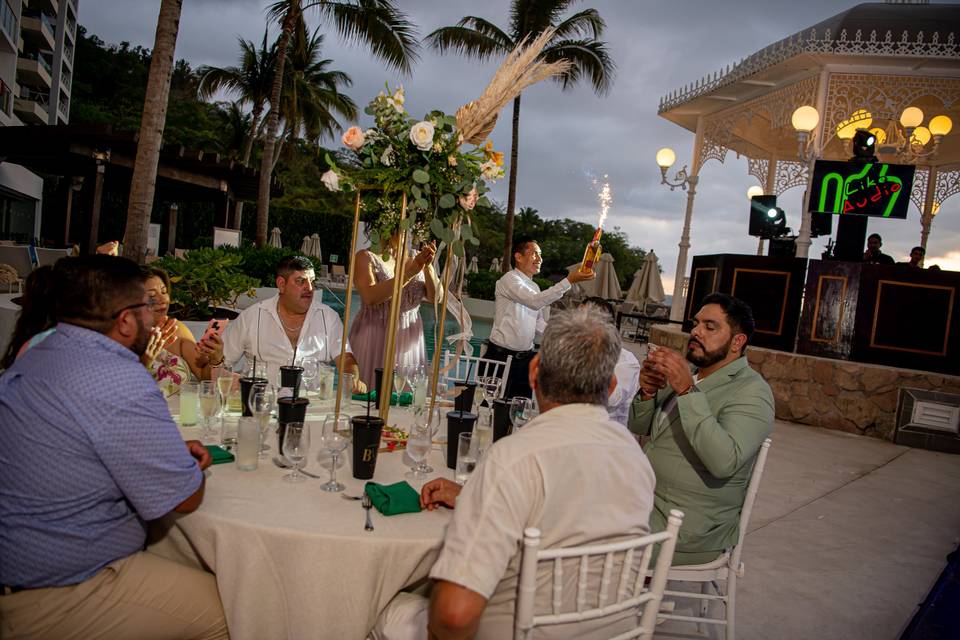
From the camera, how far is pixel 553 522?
145 centimetres

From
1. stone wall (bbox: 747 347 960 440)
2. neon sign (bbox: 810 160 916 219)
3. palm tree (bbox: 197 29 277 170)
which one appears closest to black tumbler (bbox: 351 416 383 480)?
stone wall (bbox: 747 347 960 440)

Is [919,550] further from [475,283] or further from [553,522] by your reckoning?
[475,283]

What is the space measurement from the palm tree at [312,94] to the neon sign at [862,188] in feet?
48.9

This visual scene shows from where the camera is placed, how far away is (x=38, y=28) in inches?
1371

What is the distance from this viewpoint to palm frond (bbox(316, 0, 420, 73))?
1547 cm

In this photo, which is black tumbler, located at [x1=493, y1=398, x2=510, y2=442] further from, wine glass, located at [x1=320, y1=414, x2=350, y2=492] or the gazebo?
the gazebo

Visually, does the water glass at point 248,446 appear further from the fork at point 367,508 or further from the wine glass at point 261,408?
the fork at point 367,508

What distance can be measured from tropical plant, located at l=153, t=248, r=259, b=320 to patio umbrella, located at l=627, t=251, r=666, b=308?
11.2 metres

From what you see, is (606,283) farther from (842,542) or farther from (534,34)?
(842,542)

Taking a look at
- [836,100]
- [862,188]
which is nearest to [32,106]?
[836,100]

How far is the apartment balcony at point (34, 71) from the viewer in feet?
114

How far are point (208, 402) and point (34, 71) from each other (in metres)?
43.8

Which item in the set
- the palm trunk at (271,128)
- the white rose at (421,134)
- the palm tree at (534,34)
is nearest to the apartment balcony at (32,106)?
the palm trunk at (271,128)

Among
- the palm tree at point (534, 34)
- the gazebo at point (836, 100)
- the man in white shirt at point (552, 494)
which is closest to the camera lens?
the man in white shirt at point (552, 494)
